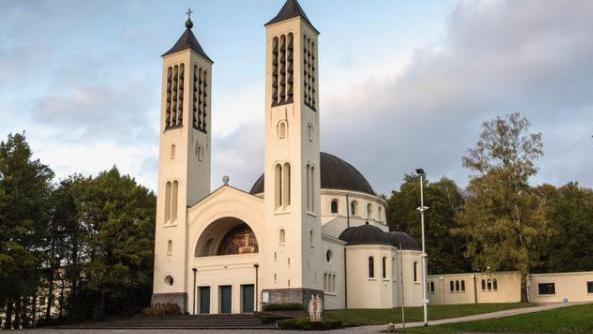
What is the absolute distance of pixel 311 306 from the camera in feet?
112

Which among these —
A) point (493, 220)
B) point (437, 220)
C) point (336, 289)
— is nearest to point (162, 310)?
point (336, 289)

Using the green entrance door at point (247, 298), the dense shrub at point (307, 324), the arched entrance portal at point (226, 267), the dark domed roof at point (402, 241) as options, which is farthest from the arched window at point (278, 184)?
the dark domed roof at point (402, 241)

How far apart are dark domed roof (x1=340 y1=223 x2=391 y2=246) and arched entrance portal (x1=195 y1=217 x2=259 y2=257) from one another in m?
7.18

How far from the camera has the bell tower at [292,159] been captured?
42688 mm

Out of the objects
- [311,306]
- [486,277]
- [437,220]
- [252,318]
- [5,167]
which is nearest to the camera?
[311,306]

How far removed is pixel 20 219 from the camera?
4238cm

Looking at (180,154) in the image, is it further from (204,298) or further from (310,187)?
(310,187)

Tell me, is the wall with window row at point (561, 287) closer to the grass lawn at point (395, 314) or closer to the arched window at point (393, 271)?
the grass lawn at point (395, 314)

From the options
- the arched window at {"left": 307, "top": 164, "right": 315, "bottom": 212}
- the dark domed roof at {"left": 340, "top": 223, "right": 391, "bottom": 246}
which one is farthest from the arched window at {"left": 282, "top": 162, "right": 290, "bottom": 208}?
the dark domed roof at {"left": 340, "top": 223, "right": 391, "bottom": 246}

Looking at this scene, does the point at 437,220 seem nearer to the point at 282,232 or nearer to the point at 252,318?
the point at 282,232

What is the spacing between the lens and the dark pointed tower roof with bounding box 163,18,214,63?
5259 cm

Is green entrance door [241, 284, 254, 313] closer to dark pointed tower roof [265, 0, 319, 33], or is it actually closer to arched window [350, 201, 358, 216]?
arched window [350, 201, 358, 216]

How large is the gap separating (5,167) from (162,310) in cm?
1371

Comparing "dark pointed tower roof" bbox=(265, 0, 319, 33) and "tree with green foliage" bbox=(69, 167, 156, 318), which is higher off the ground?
"dark pointed tower roof" bbox=(265, 0, 319, 33)
